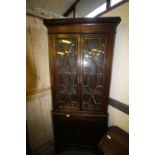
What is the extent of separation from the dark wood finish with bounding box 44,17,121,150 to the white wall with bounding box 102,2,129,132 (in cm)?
22

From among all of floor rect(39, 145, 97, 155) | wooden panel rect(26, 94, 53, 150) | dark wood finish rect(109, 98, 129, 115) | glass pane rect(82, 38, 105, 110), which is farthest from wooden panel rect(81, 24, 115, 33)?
floor rect(39, 145, 97, 155)

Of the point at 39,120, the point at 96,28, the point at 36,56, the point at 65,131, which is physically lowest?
the point at 65,131

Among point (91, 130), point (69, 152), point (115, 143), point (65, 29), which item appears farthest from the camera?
point (69, 152)

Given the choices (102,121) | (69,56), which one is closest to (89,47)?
(69,56)

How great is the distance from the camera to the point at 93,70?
6.15 ft

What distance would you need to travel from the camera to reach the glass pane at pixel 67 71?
1.85 metres

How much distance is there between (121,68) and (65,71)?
2.81 feet

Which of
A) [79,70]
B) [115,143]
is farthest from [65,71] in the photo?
[115,143]

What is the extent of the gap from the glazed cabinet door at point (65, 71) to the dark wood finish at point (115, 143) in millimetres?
625

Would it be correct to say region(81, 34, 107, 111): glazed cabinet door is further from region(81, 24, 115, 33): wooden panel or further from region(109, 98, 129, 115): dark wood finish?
region(109, 98, 129, 115): dark wood finish

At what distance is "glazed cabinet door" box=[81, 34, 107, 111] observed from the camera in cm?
177

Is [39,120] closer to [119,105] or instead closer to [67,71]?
[67,71]

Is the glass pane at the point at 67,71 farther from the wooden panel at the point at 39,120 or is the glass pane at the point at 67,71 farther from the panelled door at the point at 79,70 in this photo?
the wooden panel at the point at 39,120
